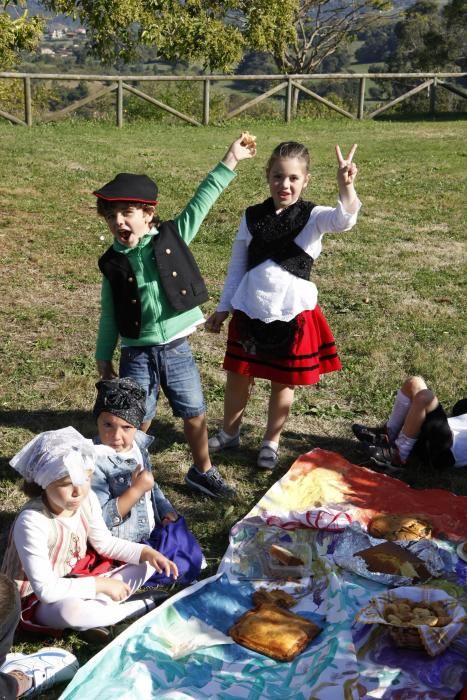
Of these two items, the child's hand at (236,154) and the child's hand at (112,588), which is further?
the child's hand at (236,154)

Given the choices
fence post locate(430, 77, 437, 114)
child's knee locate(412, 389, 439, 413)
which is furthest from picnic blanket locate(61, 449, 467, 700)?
fence post locate(430, 77, 437, 114)

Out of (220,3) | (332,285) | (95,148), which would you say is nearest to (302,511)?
(332,285)

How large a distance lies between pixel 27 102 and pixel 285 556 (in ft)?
46.2

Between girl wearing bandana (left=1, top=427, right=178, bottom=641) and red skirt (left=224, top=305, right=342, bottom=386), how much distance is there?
1.30 metres

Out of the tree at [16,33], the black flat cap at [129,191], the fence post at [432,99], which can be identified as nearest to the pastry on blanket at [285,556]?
the black flat cap at [129,191]

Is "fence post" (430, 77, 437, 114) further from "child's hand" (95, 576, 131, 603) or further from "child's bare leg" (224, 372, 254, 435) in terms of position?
"child's hand" (95, 576, 131, 603)

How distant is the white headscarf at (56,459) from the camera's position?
3.12 meters

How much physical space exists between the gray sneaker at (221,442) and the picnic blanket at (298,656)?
2.22 feet

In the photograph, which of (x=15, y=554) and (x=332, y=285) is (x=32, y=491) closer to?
(x=15, y=554)

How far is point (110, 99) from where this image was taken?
18281 millimetres

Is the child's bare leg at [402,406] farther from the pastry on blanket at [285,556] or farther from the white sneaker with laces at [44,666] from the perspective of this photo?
the white sneaker with laces at [44,666]

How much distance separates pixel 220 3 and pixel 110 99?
629cm

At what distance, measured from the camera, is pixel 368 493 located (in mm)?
4266

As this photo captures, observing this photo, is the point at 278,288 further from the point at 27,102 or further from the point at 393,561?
the point at 27,102
